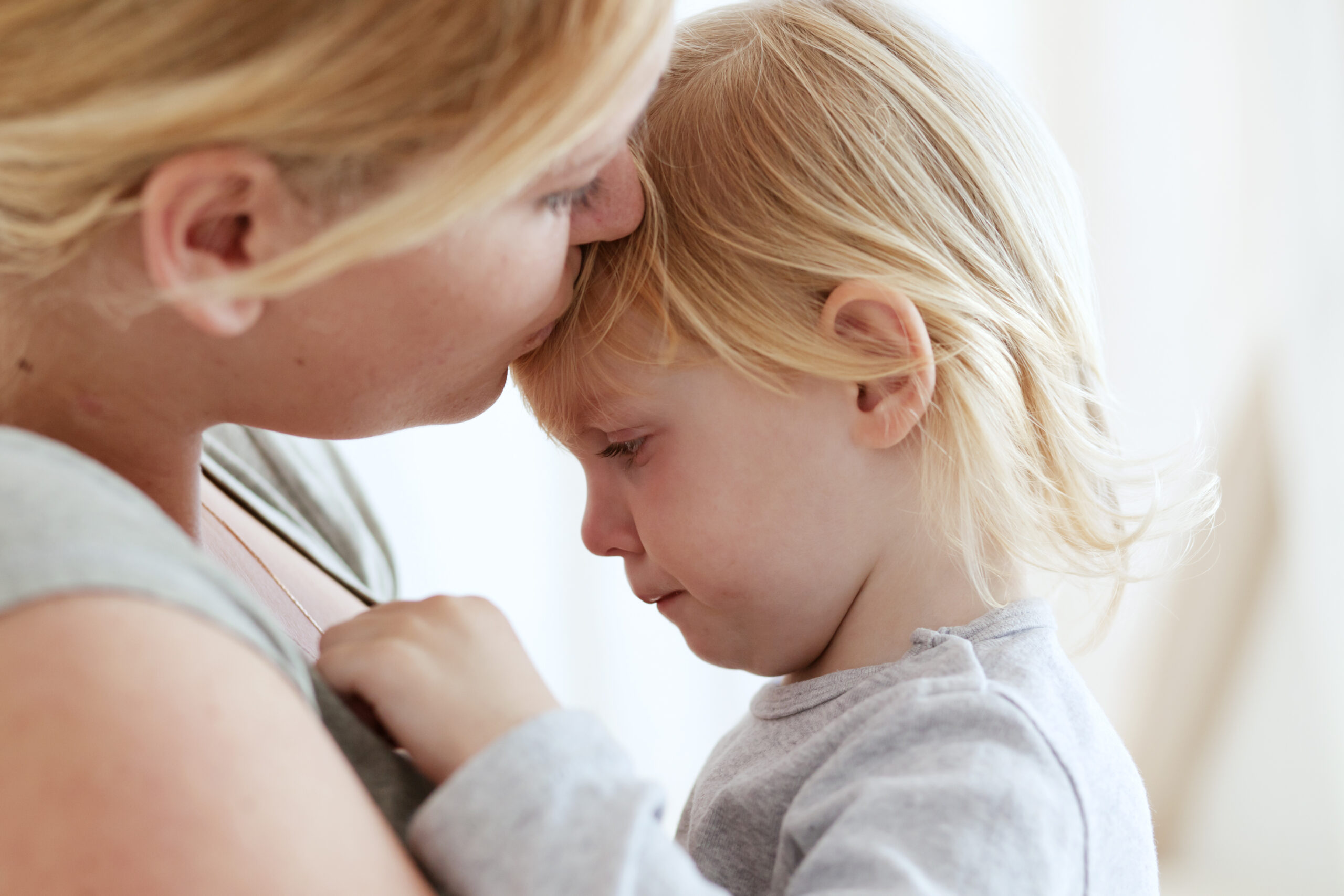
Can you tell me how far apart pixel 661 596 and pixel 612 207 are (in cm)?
39

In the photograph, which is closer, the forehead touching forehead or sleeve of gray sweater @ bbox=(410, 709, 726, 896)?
sleeve of gray sweater @ bbox=(410, 709, 726, 896)

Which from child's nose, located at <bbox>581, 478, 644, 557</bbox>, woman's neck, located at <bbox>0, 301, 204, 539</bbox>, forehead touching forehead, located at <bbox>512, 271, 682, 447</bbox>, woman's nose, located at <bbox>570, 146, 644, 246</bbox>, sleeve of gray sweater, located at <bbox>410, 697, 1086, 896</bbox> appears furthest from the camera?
child's nose, located at <bbox>581, 478, 644, 557</bbox>

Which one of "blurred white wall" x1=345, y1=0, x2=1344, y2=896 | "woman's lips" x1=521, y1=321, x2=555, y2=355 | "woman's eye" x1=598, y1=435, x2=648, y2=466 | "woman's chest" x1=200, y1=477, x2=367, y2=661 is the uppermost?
"woman's lips" x1=521, y1=321, x2=555, y2=355

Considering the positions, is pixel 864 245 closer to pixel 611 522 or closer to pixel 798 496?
pixel 798 496

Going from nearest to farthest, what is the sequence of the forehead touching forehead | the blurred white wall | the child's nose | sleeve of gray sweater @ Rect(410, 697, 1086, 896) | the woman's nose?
1. sleeve of gray sweater @ Rect(410, 697, 1086, 896)
2. the woman's nose
3. the forehead touching forehead
4. the child's nose
5. the blurred white wall

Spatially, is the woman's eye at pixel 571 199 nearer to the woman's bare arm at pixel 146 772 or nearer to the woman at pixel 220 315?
the woman at pixel 220 315

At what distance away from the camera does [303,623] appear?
95 cm

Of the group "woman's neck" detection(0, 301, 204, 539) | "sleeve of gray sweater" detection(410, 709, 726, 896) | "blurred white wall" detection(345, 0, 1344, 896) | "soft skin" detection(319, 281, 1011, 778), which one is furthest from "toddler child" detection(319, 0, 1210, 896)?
"blurred white wall" detection(345, 0, 1344, 896)

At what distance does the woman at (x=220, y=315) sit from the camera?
48 cm

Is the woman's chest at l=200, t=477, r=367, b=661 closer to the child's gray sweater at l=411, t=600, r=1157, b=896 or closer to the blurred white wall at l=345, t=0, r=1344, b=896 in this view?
the child's gray sweater at l=411, t=600, r=1157, b=896

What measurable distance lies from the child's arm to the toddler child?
216 millimetres

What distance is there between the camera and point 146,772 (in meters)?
0.48

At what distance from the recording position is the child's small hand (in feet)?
2.13

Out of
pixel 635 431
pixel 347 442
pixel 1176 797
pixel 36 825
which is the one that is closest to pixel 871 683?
pixel 635 431
